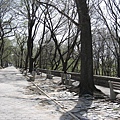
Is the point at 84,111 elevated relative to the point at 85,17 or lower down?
lower down

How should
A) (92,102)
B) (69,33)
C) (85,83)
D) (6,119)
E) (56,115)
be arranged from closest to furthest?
(6,119), (56,115), (92,102), (85,83), (69,33)

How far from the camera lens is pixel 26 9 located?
120 ft

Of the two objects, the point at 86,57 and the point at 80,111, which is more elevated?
the point at 86,57

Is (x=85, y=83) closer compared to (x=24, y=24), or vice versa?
(x=85, y=83)

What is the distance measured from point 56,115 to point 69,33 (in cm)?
2665

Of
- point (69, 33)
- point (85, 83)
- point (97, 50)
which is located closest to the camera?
point (85, 83)

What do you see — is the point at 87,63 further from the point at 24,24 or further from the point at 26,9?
the point at 24,24

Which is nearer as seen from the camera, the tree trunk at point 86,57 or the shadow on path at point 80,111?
the shadow on path at point 80,111

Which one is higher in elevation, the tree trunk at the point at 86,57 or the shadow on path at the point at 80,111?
the tree trunk at the point at 86,57

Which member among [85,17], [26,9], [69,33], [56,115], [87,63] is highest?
[26,9]

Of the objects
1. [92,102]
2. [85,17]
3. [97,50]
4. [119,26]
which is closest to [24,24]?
[97,50]

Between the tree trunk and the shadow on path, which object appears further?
the tree trunk

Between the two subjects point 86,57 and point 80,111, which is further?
point 86,57

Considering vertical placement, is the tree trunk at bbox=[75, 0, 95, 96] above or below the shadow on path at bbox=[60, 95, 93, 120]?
above
